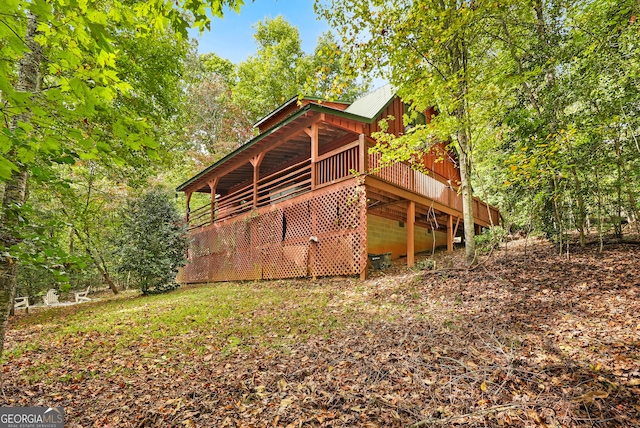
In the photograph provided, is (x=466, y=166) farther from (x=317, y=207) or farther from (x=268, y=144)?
(x=268, y=144)

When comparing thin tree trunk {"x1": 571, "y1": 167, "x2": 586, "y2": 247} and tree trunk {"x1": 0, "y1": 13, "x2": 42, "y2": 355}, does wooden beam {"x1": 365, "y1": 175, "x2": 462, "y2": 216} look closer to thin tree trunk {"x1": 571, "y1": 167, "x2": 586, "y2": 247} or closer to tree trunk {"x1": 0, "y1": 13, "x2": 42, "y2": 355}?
thin tree trunk {"x1": 571, "y1": 167, "x2": 586, "y2": 247}

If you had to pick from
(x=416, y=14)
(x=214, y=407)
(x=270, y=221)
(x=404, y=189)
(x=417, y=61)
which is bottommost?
(x=214, y=407)

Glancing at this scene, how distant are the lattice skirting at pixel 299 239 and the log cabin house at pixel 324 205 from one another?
0.03 m

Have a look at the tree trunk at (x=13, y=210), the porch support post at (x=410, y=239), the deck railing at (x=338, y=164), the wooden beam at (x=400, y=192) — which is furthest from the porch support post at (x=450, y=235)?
the tree trunk at (x=13, y=210)

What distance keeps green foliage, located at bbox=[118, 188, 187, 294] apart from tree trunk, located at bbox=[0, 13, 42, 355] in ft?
27.4

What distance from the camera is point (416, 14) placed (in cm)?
549

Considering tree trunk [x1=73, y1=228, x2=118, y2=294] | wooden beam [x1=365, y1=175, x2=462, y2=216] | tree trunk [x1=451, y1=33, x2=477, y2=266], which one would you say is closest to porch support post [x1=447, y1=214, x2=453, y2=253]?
wooden beam [x1=365, y1=175, x2=462, y2=216]

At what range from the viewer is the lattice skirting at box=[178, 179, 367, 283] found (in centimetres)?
862

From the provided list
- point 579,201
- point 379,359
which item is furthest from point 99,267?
point 579,201

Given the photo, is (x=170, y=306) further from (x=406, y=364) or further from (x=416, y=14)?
(x=416, y=14)

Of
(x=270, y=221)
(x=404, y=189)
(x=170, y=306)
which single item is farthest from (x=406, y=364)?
(x=270, y=221)

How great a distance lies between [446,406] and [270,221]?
9.34 m

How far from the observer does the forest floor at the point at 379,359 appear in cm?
263

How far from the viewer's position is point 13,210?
250 centimetres
